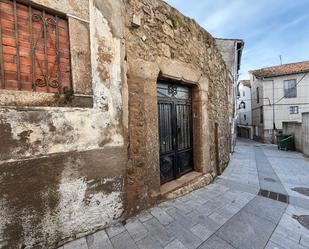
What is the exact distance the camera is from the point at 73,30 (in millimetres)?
2219

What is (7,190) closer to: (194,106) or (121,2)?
(121,2)

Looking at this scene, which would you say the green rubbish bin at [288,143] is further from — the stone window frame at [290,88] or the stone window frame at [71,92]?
the stone window frame at [71,92]

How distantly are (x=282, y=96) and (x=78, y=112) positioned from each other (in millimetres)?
18861

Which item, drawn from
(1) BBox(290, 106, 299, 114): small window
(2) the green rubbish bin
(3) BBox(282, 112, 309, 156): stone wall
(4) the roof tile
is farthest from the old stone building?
(1) BBox(290, 106, 299, 114): small window

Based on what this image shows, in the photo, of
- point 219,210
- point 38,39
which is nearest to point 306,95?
point 219,210

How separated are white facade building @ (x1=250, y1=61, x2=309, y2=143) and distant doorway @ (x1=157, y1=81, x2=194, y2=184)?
15.0 metres

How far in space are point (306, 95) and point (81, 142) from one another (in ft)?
64.0

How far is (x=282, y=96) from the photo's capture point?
1605 cm

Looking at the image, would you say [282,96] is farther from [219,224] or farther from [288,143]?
[219,224]

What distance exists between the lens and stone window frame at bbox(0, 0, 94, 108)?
1927 millimetres

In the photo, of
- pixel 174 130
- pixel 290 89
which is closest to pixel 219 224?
pixel 174 130

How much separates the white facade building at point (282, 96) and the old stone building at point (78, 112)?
53.6ft

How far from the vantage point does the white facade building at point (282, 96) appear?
50.6 ft

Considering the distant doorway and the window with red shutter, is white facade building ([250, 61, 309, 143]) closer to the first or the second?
the distant doorway
